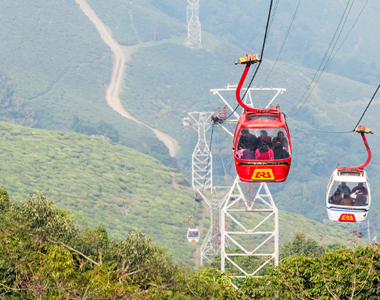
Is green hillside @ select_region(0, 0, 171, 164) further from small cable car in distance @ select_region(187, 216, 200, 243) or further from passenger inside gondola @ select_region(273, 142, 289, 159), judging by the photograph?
passenger inside gondola @ select_region(273, 142, 289, 159)

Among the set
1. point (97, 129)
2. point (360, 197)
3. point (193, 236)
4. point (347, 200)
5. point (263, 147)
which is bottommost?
point (347, 200)

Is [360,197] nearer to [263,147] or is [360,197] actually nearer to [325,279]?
[263,147]

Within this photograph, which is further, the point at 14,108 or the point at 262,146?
the point at 14,108

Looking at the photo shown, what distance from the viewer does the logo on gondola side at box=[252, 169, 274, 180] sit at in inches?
714

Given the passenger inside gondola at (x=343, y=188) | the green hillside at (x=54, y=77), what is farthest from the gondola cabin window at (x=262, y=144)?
the green hillside at (x=54, y=77)

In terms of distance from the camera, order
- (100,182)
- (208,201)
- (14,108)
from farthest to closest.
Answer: (14,108) → (100,182) → (208,201)

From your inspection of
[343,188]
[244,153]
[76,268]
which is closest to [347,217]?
[343,188]

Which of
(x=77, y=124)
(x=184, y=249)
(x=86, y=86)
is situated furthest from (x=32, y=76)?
(x=184, y=249)

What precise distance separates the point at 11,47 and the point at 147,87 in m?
52.1

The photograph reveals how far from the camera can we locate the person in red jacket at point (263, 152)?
59.6 feet

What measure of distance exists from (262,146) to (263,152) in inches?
9.4

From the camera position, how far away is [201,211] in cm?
9106

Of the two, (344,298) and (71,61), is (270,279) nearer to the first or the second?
(344,298)

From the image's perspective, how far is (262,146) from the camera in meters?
18.3
